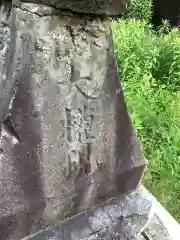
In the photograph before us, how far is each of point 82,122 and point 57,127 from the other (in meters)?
0.10

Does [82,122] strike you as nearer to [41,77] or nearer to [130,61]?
[41,77]

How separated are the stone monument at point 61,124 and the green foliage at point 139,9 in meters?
5.23

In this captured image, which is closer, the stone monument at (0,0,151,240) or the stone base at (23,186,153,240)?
the stone monument at (0,0,151,240)

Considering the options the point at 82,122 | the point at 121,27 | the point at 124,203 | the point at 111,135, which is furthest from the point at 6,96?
the point at 121,27

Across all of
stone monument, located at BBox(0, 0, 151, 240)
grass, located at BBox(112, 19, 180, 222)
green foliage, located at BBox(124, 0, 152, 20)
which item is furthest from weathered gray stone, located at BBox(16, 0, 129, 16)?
green foliage, located at BBox(124, 0, 152, 20)

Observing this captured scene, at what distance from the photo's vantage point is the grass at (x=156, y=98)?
9.12 ft

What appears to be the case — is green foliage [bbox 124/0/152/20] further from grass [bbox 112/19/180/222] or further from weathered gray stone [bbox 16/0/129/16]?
weathered gray stone [bbox 16/0/129/16]

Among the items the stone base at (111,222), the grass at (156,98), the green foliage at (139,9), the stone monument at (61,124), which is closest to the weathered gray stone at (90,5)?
the stone monument at (61,124)

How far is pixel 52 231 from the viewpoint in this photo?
1422 millimetres

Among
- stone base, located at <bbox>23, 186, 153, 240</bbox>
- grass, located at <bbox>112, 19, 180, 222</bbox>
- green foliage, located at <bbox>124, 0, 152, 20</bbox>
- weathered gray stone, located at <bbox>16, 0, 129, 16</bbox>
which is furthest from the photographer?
green foliage, located at <bbox>124, 0, 152, 20</bbox>

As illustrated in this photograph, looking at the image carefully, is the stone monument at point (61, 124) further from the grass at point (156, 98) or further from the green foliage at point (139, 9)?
the green foliage at point (139, 9)

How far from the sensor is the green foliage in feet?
21.1

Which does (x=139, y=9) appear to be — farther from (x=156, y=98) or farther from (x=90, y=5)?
(x=90, y=5)

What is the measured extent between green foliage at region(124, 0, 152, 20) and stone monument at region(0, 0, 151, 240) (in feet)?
17.1
